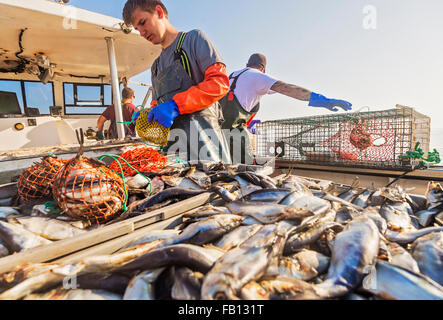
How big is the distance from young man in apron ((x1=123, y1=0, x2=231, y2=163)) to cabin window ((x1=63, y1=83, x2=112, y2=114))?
5256 mm

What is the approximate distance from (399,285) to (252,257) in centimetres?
62

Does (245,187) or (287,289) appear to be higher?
(245,187)

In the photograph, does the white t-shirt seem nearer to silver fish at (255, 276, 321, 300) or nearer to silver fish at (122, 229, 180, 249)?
silver fish at (122, 229, 180, 249)

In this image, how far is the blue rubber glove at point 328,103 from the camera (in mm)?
3375

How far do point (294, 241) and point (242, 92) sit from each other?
2.92 meters

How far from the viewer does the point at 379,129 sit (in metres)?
3.87

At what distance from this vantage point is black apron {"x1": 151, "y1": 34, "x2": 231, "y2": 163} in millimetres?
2585

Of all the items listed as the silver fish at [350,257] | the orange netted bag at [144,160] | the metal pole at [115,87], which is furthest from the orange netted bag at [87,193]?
the metal pole at [115,87]

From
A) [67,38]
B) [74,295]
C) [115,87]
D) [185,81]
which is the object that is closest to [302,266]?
[74,295]

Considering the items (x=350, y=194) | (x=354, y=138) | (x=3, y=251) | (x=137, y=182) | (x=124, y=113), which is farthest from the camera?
(x=124, y=113)

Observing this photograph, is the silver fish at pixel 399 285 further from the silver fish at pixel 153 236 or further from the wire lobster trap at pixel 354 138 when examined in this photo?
the wire lobster trap at pixel 354 138

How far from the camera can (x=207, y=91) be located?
234 cm

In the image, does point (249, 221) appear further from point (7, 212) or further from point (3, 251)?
point (7, 212)
